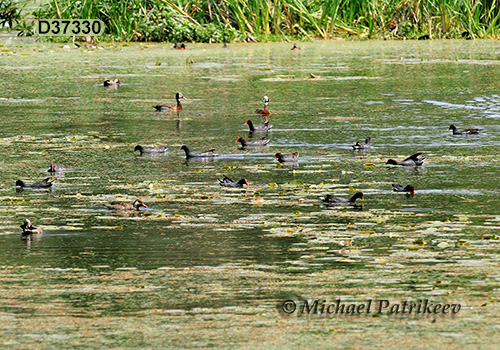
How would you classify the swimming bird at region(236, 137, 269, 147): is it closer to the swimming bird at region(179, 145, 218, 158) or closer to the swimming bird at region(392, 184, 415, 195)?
the swimming bird at region(179, 145, 218, 158)

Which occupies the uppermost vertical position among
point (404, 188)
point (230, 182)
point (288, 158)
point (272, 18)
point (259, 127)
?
point (404, 188)

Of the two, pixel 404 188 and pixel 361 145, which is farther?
pixel 361 145

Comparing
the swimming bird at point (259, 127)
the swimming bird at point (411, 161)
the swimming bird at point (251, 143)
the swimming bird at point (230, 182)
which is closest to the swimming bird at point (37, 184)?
the swimming bird at point (230, 182)

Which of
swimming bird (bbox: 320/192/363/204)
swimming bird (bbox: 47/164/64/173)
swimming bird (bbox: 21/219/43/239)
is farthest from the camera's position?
swimming bird (bbox: 47/164/64/173)

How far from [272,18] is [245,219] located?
24507 mm

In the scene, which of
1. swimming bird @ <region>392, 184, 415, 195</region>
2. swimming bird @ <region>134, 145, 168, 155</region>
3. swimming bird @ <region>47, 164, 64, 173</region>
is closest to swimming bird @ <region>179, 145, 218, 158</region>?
swimming bird @ <region>134, 145, 168, 155</region>

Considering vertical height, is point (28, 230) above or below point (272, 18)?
above

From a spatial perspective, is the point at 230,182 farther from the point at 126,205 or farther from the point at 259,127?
the point at 259,127

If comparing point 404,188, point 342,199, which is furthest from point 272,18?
point 342,199

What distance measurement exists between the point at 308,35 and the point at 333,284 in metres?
27.9

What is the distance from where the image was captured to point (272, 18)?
34.1m

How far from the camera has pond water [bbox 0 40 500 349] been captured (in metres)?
6.93

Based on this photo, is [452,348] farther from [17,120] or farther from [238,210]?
[17,120]

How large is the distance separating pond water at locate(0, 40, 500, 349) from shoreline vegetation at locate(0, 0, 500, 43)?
1076 cm
